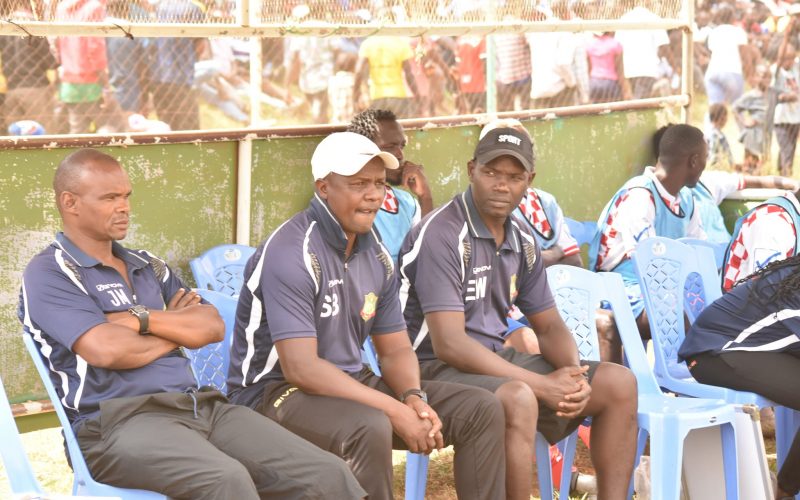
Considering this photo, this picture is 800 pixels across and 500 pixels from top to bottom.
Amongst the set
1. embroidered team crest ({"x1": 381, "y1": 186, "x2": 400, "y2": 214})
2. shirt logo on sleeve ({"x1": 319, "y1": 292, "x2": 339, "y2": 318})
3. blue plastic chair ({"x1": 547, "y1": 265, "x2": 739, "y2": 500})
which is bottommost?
blue plastic chair ({"x1": 547, "y1": 265, "x2": 739, "y2": 500})

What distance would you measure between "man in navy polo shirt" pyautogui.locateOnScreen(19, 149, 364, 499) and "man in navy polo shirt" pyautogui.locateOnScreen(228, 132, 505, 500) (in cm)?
18

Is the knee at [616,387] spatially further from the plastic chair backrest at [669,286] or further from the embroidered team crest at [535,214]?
the embroidered team crest at [535,214]

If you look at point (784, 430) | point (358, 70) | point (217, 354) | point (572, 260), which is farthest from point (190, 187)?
point (358, 70)

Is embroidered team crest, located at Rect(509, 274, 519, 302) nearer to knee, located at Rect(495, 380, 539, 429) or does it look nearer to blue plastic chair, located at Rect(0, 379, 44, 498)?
knee, located at Rect(495, 380, 539, 429)

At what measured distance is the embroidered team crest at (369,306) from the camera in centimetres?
406

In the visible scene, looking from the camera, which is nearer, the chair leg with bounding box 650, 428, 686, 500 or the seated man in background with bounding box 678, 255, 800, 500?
the chair leg with bounding box 650, 428, 686, 500

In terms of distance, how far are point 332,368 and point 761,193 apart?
15.2 ft

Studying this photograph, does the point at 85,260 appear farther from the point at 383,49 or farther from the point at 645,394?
the point at 383,49

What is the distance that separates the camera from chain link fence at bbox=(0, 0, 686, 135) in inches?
283

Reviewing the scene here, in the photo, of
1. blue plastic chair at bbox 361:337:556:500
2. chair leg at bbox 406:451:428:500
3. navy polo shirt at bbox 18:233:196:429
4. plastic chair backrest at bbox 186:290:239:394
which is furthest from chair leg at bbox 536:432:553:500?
navy polo shirt at bbox 18:233:196:429

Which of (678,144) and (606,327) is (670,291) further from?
(678,144)

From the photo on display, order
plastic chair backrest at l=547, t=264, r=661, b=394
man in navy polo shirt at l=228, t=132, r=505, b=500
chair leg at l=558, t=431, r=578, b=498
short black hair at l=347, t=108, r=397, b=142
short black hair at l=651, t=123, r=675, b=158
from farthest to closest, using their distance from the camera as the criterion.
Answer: short black hair at l=651, t=123, r=675, b=158, short black hair at l=347, t=108, r=397, b=142, plastic chair backrest at l=547, t=264, r=661, b=394, chair leg at l=558, t=431, r=578, b=498, man in navy polo shirt at l=228, t=132, r=505, b=500

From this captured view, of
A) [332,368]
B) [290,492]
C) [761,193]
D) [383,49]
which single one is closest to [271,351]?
[332,368]

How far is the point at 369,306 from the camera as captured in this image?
13.4ft
